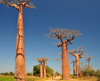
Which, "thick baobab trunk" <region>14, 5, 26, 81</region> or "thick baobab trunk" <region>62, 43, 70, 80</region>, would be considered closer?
"thick baobab trunk" <region>14, 5, 26, 81</region>

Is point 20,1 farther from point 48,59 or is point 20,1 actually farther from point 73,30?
point 48,59

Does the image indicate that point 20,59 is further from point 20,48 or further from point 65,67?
point 65,67

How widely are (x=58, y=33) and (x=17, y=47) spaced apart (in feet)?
31.0

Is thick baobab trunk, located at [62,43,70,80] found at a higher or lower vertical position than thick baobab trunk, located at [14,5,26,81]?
lower

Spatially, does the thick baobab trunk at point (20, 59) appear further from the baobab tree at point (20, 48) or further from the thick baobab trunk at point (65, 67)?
the thick baobab trunk at point (65, 67)

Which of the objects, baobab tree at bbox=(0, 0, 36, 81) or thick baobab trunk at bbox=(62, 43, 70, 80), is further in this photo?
thick baobab trunk at bbox=(62, 43, 70, 80)

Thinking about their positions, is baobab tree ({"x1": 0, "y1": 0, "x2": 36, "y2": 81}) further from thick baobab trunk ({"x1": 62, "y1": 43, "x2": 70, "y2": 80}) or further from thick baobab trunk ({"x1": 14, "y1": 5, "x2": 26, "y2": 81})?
thick baobab trunk ({"x1": 62, "y1": 43, "x2": 70, "y2": 80})

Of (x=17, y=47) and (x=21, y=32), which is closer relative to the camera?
(x=17, y=47)

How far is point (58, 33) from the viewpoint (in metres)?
14.2

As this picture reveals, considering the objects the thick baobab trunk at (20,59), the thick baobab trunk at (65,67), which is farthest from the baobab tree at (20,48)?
the thick baobab trunk at (65,67)

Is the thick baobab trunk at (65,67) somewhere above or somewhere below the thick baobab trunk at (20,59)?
below

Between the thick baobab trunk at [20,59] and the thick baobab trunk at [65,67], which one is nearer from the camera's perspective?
the thick baobab trunk at [20,59]

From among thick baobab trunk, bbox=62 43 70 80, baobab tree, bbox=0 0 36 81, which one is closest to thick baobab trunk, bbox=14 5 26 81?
baobab tree, bbox=0 0 36 81

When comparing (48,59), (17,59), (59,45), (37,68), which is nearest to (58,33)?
(59,45)
